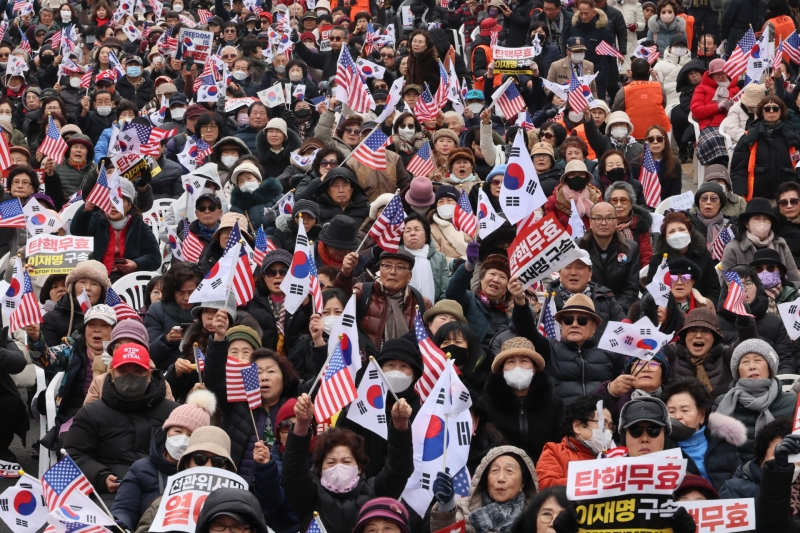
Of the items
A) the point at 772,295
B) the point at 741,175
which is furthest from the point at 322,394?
the point at 741,175

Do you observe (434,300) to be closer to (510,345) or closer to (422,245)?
(422,245)

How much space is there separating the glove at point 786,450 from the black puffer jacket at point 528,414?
2364 mm

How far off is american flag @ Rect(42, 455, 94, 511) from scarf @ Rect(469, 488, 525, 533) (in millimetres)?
2249

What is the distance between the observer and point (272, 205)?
49.5 feet

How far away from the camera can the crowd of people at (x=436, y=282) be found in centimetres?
886

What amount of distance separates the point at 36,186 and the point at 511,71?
21.6 feet

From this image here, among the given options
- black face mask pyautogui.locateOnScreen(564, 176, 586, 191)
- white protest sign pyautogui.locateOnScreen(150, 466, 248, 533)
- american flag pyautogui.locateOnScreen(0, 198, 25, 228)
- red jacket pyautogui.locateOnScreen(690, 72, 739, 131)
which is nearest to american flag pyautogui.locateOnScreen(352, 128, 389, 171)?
black face mask pyautogui.locateOnScreen(564, 176, 586, 191)

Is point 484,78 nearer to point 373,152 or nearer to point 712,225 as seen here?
point 373,152

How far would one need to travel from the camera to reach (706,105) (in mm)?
18250

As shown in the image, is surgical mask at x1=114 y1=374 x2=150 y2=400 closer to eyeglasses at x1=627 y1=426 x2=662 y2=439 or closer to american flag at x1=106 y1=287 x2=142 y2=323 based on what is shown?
american flag at x1=106 y1=287 x2=142 y2=323

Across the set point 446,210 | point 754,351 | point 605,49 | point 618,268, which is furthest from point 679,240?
point 605,49

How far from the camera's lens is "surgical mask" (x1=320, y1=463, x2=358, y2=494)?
880cm

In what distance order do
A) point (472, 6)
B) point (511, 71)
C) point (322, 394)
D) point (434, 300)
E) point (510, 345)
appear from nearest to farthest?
1. point (322, 394)
2. point (510, 345)
3. point (434, 300)
4. point (511, 71)
5. point (472, 6)

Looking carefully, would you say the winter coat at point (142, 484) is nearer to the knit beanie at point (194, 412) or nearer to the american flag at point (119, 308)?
the knit beanie at point (194, 412)
